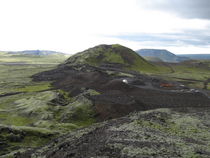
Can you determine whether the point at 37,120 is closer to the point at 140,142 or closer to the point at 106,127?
the point at 106,127

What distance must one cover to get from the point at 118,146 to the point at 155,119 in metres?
17.8

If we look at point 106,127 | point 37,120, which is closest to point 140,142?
point 106,127

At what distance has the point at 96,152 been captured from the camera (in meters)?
26.5

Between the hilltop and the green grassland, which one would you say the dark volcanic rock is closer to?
the hilltop

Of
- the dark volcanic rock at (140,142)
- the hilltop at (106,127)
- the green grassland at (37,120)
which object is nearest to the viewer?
the dark volcanic rock at (140,142)

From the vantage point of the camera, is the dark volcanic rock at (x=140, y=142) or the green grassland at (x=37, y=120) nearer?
the dark volcanic rock at (x=140, y=142)

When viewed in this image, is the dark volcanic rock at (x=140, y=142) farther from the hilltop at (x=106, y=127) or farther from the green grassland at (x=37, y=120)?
the green grassland at (x=37, y=120)

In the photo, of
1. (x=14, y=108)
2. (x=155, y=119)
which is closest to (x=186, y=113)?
(x=155, y=119)

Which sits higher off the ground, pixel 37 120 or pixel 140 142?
pixel 140 142

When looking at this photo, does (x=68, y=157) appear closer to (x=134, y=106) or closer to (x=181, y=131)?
(x=181, y=131)

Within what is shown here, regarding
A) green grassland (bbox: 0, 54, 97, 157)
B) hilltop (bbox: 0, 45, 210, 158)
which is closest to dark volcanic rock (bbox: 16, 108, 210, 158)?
hilltop (bbox: 0, 45, 210, 158)

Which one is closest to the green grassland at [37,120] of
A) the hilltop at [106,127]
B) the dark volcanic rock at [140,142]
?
the hilltop at [106,127]

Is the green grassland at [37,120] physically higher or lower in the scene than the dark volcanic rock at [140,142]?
lower

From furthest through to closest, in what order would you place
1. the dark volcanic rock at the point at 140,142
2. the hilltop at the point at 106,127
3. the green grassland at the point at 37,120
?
the green grassland at the point at 37,120
the hilltop at the point at 106,127
the dark volcanic rock at the point at 140,142
